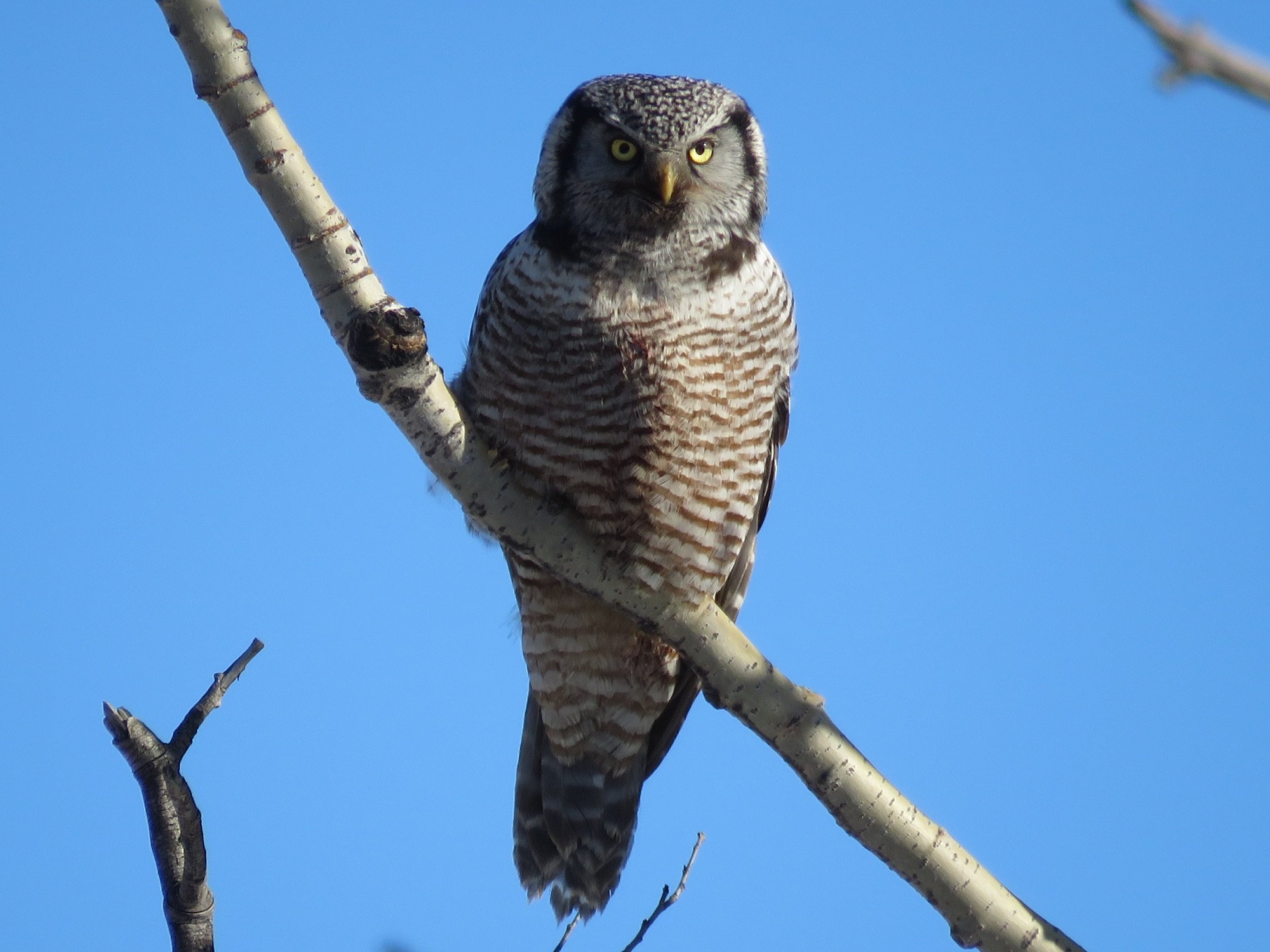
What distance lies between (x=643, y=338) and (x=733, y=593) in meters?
1.34

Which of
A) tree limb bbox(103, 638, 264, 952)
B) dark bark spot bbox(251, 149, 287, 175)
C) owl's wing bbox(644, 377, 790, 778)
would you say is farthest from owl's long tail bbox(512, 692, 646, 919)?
dark bark spot bbox(251, 149, 287, 175)

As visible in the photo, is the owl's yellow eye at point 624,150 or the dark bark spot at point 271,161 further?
the owl's yellow eye at point 624,150

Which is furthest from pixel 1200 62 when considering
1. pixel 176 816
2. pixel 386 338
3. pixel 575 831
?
pixel 575 831

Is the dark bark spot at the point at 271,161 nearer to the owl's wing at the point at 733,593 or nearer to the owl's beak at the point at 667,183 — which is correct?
the owl's beak at the point at 667,183

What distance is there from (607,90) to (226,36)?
68.0 inches

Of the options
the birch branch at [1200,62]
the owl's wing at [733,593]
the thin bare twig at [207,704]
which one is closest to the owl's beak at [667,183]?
the owl's wing at [733,593]

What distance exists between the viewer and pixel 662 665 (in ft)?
16.5

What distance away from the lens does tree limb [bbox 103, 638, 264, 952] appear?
3.15 meters

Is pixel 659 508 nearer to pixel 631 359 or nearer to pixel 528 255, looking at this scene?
pixel 631 359

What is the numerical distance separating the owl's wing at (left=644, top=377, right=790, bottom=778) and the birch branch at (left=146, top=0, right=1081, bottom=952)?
0.86 m

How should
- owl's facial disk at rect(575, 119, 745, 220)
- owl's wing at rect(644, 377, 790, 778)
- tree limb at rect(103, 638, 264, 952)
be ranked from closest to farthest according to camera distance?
tree limb at rect(103, 638, 264, 952)
owl's facial disk at rect(575, 119, 745, 220)
owl's wing at rect(644, 377, 790, 778)

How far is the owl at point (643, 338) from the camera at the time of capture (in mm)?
4289

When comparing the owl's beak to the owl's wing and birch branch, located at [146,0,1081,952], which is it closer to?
the owl's wing

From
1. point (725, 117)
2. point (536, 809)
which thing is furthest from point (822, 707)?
point (725, 117)
